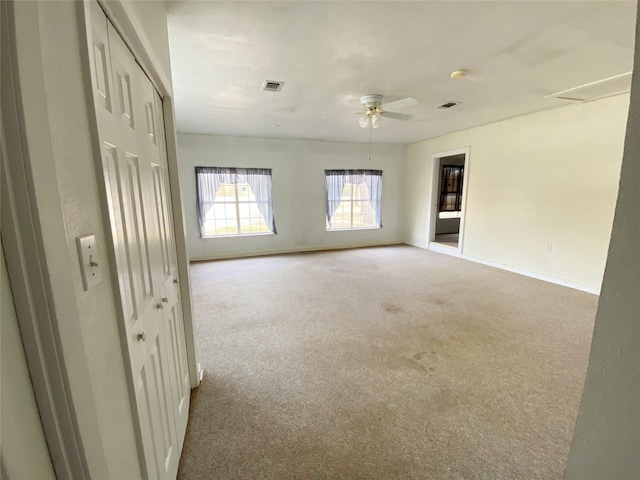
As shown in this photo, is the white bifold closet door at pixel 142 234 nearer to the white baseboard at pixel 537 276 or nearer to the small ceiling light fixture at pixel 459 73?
the small ceiling light fixture at pixel 459 73

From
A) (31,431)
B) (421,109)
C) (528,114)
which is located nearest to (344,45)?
(421,109)

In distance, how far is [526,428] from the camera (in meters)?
1.61

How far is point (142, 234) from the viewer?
104cm

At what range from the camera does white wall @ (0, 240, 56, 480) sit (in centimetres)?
38

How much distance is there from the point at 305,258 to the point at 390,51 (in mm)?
3930

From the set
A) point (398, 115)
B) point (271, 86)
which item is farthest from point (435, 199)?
point (271, 86)

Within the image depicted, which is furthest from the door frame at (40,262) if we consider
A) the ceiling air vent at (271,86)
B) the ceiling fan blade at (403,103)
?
the ceiling fan blade at (403,103)

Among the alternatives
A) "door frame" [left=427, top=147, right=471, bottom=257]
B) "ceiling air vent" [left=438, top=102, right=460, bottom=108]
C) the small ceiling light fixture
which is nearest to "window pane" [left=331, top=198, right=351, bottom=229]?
"door frame" [left=427, top=147, right=471, bottom=257]

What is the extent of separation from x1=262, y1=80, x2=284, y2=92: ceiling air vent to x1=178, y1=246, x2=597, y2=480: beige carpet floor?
244 cm

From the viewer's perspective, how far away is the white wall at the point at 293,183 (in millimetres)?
5301

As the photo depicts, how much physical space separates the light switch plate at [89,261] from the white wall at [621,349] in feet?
3.64

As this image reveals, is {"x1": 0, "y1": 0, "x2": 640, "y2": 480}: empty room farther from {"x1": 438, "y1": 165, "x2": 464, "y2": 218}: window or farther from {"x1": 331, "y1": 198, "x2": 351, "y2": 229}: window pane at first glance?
{"x1": 438, "y1": 165, "x2": 464, "y2": 218}: window

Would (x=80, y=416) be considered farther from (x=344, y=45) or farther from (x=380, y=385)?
(x=344, y=45)

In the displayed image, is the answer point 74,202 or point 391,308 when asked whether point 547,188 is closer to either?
point 391,308
